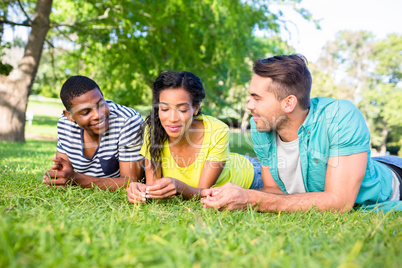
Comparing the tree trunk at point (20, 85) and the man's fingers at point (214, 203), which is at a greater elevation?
the tree trunk at point (20, 85)

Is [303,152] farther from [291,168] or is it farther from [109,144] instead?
[109,144]

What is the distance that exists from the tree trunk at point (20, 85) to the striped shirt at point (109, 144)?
21.9 ft

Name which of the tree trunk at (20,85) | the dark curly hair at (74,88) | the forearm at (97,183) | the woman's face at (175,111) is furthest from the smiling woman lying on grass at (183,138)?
the tree trunk at (20,85)

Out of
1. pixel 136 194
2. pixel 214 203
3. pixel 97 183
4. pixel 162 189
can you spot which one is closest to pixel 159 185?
pixel 162 189

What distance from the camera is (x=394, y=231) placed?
1.93 metres

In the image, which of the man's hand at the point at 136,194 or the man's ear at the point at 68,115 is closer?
the man's hand at the point at 136,194

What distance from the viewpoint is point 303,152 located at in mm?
3080

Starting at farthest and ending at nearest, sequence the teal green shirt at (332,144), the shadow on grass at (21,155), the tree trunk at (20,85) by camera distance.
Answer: the tree trunk at (20,85) → the shadow on grass at (21,155) → the teal green shirt at (332,144)

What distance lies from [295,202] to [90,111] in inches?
88.9

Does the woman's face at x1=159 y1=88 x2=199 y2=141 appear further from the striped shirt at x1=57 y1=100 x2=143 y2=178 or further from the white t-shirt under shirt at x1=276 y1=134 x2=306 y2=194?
the white t-shirt under shirt at x1=276 y1=134 x2=306 y2=194

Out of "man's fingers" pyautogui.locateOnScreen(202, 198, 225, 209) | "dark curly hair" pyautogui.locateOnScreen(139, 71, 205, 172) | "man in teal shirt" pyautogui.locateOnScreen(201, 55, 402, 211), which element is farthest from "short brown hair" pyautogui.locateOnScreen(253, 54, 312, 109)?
"man's fingers" pyautogui.locateOnScreen(202, 198, 225, 209)

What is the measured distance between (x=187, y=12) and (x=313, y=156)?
7.10 metres

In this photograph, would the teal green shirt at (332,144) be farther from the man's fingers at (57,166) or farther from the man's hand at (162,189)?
the man's fingers at (57,166)

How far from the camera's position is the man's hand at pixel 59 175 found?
3021mm
